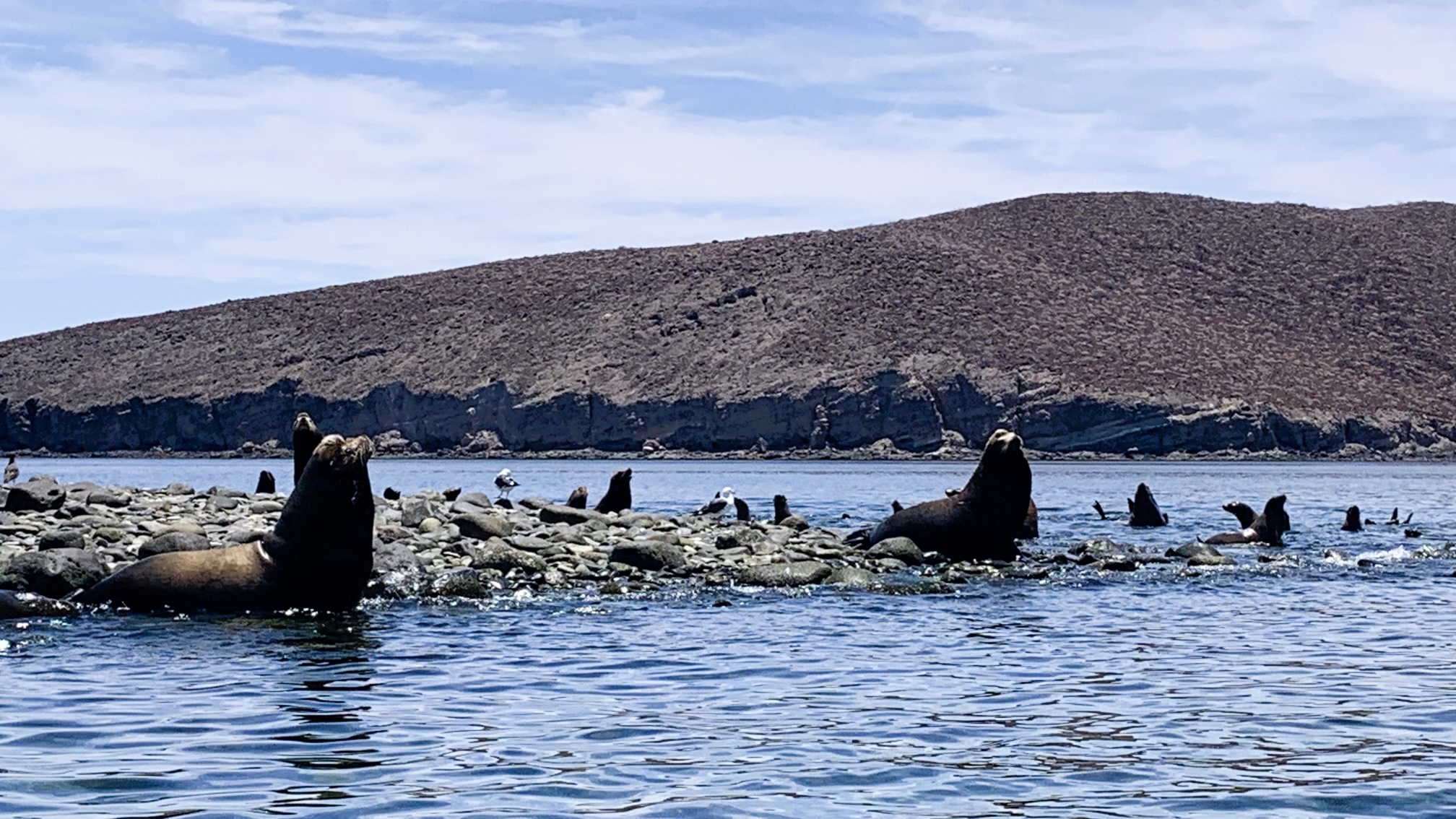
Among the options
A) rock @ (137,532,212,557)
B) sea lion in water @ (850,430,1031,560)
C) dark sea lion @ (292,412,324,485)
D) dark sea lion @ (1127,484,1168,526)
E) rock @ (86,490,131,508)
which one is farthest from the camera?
dark sea lion @ (1127,484,1168,526)

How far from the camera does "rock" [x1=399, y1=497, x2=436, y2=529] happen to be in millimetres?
21953

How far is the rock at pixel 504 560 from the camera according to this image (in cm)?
1911

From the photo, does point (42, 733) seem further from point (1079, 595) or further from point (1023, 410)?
point (1023, 410)

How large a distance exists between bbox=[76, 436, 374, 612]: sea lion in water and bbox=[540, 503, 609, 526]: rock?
8410mm

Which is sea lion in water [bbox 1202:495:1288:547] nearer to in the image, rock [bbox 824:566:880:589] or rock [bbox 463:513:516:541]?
rock [bbox 824:566:880:589]

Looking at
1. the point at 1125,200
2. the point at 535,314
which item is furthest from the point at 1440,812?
the point at 1125,200

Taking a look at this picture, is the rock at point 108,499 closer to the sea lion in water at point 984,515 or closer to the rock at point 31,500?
the rock at point 31,500

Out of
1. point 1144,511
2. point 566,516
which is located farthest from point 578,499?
point 1144,511

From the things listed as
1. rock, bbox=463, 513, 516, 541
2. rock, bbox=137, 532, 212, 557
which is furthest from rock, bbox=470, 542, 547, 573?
rock, bbox=137, 532, 212, 557

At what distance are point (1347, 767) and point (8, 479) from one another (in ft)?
122

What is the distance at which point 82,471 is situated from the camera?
7012 centimetres

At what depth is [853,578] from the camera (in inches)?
761

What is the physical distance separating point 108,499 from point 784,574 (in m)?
10.4

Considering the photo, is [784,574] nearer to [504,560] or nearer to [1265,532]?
[504,560]
